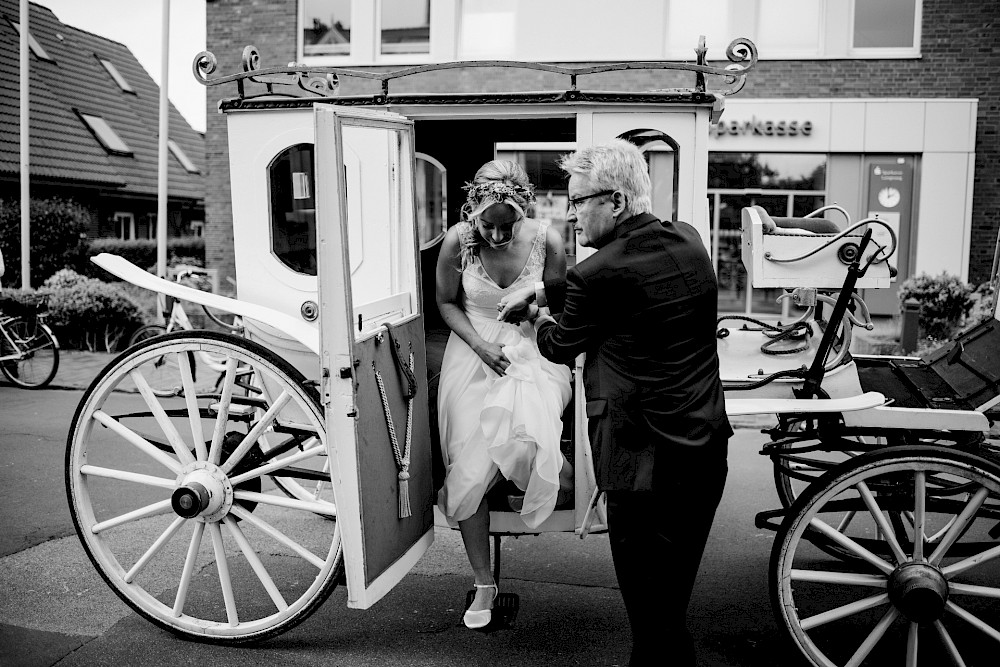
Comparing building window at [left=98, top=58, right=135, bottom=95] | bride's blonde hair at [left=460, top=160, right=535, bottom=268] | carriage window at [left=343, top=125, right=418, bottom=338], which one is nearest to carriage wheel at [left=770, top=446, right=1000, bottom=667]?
bride's blonde hair at [left=460, top=160, right=535, bottom=268]

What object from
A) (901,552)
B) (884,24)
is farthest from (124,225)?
(901,552)

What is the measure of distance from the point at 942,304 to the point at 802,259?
8802 millimetres

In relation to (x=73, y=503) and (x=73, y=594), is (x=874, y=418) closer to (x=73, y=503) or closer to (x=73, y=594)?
(x=73, y=503)

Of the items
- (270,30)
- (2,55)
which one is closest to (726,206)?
(270,30)

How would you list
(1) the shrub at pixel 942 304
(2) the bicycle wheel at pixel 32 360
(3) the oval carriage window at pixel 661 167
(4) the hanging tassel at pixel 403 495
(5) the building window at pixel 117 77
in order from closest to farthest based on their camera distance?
(4) the hanging tassel at pixel 403 495 < (3) the oval carriage window at pixel 661 167 < (2) the bicycle wheel at pixel 32 360 < (1) the shrub at pixel 942 304 < (5) the building window at pixel 117 77

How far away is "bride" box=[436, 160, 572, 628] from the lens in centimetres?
369

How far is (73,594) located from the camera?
13.7ft

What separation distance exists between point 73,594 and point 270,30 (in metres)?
13.9

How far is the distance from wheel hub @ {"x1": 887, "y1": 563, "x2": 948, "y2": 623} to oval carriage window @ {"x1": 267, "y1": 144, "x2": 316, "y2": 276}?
9.67 ft

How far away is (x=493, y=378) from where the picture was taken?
12.9 ft

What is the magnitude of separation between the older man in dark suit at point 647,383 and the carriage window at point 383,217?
918 mm

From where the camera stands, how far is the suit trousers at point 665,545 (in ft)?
9.69

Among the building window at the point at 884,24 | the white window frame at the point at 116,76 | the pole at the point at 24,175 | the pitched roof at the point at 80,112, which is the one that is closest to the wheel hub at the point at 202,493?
the pole at the point at 24,175

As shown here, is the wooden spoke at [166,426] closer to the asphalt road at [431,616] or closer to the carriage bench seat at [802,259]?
the asphalt road at [431,616]
